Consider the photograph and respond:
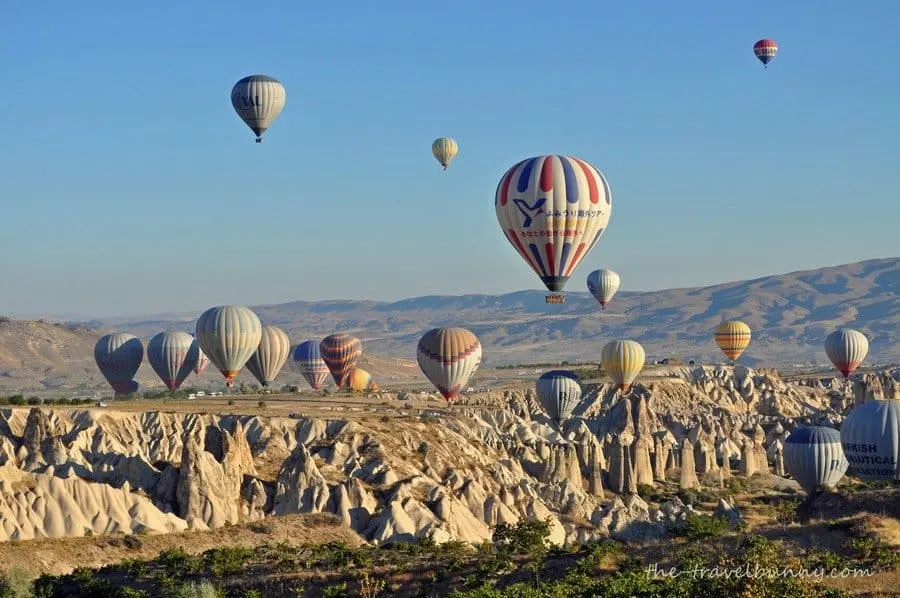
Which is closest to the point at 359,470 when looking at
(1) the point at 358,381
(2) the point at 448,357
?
(2) the point at 448,357

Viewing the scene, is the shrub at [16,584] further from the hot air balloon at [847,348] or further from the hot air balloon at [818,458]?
the hot air balloon at [847,348]

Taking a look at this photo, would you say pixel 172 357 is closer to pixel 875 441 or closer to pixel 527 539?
pixel 875 441

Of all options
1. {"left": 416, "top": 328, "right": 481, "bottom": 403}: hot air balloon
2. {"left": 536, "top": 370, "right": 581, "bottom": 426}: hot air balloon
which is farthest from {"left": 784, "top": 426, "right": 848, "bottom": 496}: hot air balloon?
{"left": 536, "top": 370, "right": 581, "bottom": 426}: hot air balloon

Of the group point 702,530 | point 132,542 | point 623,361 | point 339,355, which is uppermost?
point 339,355

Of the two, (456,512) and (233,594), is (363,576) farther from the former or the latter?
(456,512)

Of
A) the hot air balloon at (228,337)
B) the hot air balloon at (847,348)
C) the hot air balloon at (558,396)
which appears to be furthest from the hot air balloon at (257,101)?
the hot air balloon at (847,348)

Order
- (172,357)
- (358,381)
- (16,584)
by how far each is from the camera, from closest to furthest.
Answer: (16,584)
(172,357)
(358,381)

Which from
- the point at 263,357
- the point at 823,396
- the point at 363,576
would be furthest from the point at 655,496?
the point at 823,396
